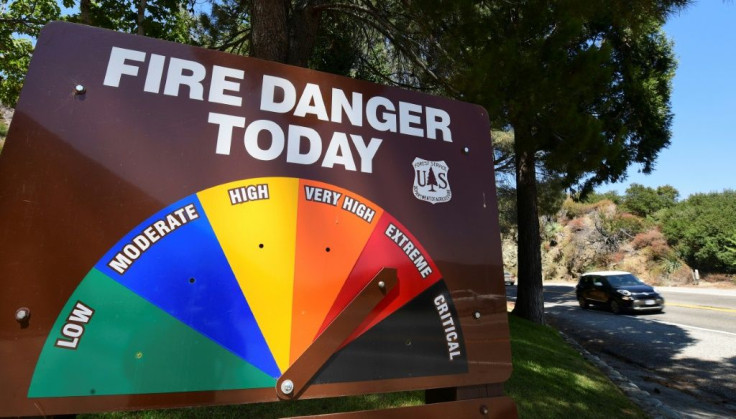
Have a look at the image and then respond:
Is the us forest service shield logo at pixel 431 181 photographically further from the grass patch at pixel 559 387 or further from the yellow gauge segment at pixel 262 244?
the grass patch at pixel 559 387

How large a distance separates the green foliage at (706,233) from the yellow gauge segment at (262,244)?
34.0 meters

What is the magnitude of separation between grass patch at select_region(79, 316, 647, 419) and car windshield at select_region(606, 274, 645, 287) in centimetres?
884

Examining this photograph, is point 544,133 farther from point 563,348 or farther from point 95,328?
point 95,328

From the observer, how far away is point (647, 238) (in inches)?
1326

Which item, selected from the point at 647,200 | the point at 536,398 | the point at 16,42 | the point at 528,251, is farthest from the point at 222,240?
the point at 647,200

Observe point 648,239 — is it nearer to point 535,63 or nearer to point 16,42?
point 535,63

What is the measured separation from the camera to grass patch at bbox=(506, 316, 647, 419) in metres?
4.35

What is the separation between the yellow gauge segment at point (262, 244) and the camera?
142 centimetres

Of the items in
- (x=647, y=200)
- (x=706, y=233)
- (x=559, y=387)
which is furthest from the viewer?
(x=647, y=200)

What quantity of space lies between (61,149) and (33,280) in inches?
16.6

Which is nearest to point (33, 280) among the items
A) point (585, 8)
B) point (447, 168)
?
point (447, 168)

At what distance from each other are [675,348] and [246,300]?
10.4m

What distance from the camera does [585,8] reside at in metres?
5.23

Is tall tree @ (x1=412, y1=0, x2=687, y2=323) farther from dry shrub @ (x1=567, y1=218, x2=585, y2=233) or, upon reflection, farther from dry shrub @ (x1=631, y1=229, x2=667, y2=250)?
dry shrub @ (x1=567, y1=218, x2=585, y2=233)
